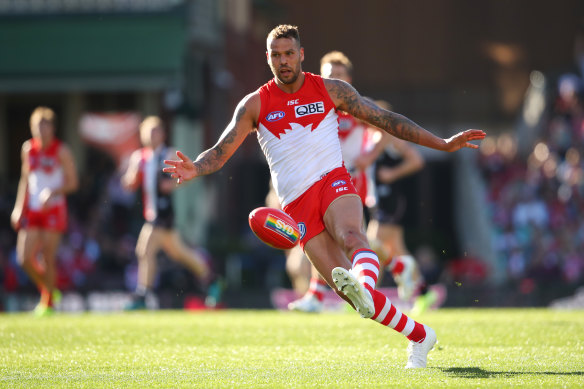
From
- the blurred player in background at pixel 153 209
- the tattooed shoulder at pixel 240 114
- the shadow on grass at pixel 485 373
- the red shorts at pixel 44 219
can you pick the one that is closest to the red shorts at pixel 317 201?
the tattooed shoulder at pixel 240 114

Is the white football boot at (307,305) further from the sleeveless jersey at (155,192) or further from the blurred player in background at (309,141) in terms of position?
the blurred player in background at (309,141)

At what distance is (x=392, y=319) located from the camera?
699cm

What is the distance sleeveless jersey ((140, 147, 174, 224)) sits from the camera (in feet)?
46.3

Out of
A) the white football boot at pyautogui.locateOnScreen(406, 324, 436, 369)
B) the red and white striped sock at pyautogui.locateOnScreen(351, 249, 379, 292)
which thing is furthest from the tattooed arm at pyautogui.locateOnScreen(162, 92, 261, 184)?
the white football boot at pyautogui.locateOnScreen(406, 324, 436, 369)

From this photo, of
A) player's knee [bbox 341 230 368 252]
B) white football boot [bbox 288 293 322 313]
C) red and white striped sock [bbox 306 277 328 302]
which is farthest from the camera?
red and white striped sock [bbox 306 277 328 302]

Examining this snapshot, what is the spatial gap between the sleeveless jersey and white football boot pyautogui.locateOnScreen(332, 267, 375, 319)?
25.6ft

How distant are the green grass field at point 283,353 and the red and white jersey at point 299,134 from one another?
1351mm

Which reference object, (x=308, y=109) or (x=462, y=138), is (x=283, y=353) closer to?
(x=308, y=109)

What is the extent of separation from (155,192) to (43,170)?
5.03 feet

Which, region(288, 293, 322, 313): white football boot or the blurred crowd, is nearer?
region(288, 293, 322, 313): white football boot

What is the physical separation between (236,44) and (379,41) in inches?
325

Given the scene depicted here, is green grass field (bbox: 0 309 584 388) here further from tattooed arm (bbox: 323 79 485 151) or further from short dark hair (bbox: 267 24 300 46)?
short dark hair (bbox: 267 24 300 46)

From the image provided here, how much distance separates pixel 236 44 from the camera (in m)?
29.0

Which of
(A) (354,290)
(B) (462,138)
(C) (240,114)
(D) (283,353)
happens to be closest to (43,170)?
(D) (283,353)
